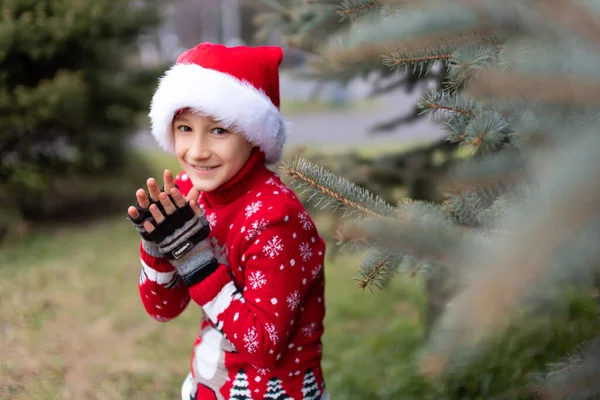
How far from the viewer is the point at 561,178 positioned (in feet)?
2.27

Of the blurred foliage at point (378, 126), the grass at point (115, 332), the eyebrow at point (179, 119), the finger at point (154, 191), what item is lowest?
the grass at point (115, 332)

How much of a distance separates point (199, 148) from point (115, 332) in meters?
2.45

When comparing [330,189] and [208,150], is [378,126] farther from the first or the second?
[330,189]

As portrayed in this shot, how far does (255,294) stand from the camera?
1541 millimetres

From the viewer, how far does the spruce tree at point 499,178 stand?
683 mm

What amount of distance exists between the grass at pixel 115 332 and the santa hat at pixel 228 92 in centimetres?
161

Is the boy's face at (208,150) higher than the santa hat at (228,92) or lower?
lower

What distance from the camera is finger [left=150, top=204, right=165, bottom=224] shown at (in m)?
1.51

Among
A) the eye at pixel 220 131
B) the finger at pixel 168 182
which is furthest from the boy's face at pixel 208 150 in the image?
the finger at pixel 168 182

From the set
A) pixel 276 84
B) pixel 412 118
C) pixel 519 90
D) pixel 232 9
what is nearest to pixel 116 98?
pixel 412 118

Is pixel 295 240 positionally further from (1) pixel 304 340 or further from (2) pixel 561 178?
(2) pixel 561 178

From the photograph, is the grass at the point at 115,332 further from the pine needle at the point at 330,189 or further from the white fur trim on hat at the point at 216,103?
the pine needle at the point at 330,189

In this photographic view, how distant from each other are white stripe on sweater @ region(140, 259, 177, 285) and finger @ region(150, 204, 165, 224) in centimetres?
23

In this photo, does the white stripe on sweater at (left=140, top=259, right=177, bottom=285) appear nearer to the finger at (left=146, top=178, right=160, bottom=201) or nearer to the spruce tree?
the finger at (left=146, top=178, right=160, bottom=201)
